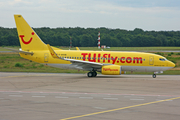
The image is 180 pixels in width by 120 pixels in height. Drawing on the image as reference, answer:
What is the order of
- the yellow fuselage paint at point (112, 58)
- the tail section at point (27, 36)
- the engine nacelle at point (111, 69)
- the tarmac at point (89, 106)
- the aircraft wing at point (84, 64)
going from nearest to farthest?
the tarmac at point (89, 106)
the engine nacelle at point (111, 69)
the aircraft wing at point (84, 64)
the yellow fuselage paint at point (112, 58)
the tail section at point (27, 36)

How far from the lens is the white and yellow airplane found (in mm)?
34781

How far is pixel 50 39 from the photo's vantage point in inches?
5261

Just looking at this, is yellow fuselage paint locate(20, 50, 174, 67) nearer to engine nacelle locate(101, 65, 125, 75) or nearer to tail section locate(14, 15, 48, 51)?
tail section locate(14, 15, 48, 51)

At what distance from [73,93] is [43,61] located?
53.1 feet

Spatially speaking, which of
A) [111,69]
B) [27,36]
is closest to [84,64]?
[111,69]

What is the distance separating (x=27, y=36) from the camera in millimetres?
37625

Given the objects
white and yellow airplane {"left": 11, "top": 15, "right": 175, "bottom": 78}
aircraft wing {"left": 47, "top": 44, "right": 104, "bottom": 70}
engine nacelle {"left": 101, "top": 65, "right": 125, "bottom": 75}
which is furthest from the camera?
white and yellow airplane {"left": 11, "top": 15, "right": 175, "bottom": 78}

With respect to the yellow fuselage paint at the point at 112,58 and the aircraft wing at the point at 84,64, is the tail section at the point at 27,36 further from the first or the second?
the aircraft wing at the point at 84,64

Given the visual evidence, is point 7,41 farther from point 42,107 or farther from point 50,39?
point 42,107

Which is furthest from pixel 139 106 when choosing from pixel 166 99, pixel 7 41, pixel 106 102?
pixel 7 41

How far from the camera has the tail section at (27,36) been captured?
37.3 metres

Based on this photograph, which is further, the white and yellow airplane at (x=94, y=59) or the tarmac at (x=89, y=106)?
the white and yellow airplane at (x=94, y=59)

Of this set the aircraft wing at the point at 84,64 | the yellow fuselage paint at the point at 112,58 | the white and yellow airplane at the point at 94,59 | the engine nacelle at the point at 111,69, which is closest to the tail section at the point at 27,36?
the white and yellow airplane at the point at 94,59

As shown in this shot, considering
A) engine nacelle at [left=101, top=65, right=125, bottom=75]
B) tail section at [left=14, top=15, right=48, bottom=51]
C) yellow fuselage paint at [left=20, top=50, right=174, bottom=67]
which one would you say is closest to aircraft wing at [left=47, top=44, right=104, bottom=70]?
engine nacelle at [left=101, top=65, right=125, bottom=75]
